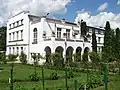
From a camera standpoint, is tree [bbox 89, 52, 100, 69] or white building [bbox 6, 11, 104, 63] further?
white building [bbox 6, 11, 104, 63]

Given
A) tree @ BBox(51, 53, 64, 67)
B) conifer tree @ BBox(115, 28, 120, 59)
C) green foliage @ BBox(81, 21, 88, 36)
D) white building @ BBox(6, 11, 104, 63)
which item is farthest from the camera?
green foliage @ BBox(81, 21, 88, 36)

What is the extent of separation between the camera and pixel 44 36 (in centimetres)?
4691

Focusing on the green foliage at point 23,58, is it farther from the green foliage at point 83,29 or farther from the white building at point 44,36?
the green foliage at point 83,29

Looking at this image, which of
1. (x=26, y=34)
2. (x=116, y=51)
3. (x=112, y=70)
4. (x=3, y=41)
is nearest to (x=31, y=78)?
(x=112, y=70)

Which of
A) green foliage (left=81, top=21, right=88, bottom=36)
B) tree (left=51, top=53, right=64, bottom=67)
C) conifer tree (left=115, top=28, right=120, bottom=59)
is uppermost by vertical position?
green foliage (left=81, top=21, right=88, bottom=36)

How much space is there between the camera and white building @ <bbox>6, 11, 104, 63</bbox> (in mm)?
45709

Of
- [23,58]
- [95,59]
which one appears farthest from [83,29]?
[95,59]

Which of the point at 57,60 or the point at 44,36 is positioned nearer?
the point at 57,60

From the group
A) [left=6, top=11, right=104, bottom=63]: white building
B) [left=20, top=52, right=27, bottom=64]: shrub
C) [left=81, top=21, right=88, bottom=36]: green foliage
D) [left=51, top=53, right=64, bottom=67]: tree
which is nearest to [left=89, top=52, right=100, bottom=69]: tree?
[left=51, top=53, right=64, bottom=67]: tree

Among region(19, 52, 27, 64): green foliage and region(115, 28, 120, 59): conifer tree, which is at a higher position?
region(115, 28, 120, 59): conifer tree

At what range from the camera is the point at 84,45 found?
49781 millimetres

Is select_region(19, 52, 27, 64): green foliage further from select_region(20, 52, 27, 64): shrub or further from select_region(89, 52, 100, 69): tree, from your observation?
select_region(89, 52, 100, 69): tree

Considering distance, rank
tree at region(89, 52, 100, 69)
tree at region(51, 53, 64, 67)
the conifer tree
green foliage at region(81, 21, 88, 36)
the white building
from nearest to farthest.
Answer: tree at region(89, 52, 100, 69), tree at region(51, 53, 64, 67), the white building, the conifer tree, green foliage at region(81, 21, 88, 36)

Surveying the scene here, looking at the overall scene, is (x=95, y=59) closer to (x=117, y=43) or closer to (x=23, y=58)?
(x=23, y=58)
